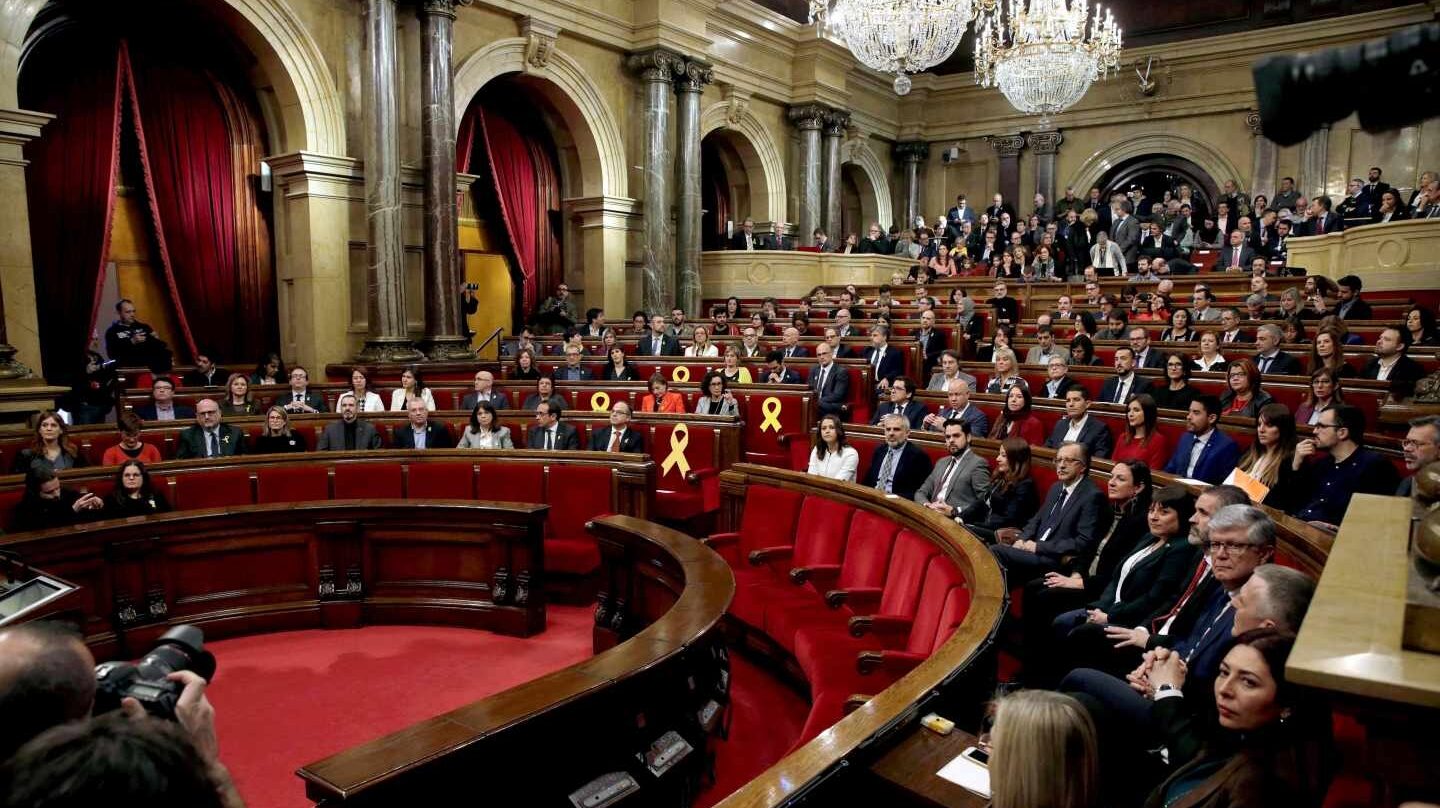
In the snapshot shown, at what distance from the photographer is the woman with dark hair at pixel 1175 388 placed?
18.4ft

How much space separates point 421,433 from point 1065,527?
4254mm

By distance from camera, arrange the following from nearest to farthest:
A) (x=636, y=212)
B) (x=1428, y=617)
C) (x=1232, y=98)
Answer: (x=1428, y=617), (x=636, y=212), (x=1232, y=98)

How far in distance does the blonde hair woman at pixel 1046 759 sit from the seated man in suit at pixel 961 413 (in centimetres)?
423

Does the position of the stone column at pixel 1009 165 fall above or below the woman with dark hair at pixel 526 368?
above

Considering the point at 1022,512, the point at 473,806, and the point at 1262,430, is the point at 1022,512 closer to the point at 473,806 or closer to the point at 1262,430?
the point at 1262,430

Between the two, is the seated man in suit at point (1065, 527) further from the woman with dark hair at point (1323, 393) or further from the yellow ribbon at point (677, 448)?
the yellow ribbon at point (677, 448)

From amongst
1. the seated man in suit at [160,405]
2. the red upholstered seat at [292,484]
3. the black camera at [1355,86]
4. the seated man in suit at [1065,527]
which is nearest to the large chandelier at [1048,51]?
the seated man in suit at [1065,527]

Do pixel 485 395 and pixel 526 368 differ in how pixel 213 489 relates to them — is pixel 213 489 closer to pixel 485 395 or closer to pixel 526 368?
pixel 485 395

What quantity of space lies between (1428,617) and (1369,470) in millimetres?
3049

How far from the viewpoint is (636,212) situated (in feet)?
40.9

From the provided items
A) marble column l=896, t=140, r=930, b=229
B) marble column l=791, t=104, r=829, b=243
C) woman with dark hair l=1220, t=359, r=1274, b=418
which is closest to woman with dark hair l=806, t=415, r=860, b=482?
woman with dark hair l=1220, t=359, r=1274, b=418

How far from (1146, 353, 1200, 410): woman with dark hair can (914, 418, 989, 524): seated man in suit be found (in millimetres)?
1639

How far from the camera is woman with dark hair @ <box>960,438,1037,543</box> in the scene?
435cm

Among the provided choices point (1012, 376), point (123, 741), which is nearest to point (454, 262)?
point (1012, 376)
